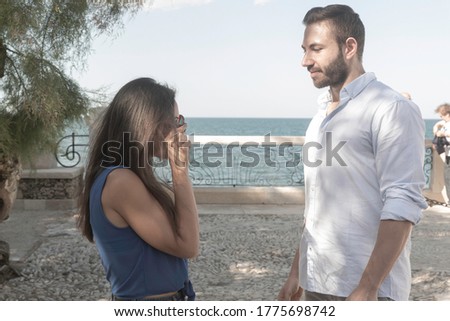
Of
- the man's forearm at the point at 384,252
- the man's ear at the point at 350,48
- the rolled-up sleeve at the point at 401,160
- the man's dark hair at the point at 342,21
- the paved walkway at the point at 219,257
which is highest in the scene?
the man's dark hair at the point at 342,21

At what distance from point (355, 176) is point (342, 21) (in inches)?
22.6

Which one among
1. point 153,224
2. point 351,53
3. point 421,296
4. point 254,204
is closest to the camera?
point 153,224

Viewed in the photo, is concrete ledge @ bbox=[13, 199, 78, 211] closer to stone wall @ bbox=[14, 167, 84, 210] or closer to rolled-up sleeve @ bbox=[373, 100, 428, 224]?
stone wall @ bbox=[14, 167, 84, 210]

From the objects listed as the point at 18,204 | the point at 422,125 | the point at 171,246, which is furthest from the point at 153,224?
the point at 18,204

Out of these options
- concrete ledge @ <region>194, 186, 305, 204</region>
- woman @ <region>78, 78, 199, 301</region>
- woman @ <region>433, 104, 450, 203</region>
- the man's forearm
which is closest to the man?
the man's forearm

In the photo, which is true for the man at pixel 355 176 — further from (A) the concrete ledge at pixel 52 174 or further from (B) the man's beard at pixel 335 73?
(A) the concrete ledge at pixel 52 174

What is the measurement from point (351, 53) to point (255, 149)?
11.0 metres

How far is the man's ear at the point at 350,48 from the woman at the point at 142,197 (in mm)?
665

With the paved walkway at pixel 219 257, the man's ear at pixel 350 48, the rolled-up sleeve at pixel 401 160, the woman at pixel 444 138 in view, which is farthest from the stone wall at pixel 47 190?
the rolled-up sleeve at pixel 401 160

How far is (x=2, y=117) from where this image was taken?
5586mm

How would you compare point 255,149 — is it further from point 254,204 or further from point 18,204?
point 18,204

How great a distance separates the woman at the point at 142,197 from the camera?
73.3 inches

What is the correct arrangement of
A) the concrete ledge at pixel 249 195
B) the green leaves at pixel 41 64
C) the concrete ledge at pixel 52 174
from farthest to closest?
1. the concrete ledge at pixel 249 195
2. the concrete ledge at pixel 52 174
3. the green leaves at pixel 41 64

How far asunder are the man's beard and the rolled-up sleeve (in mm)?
266
